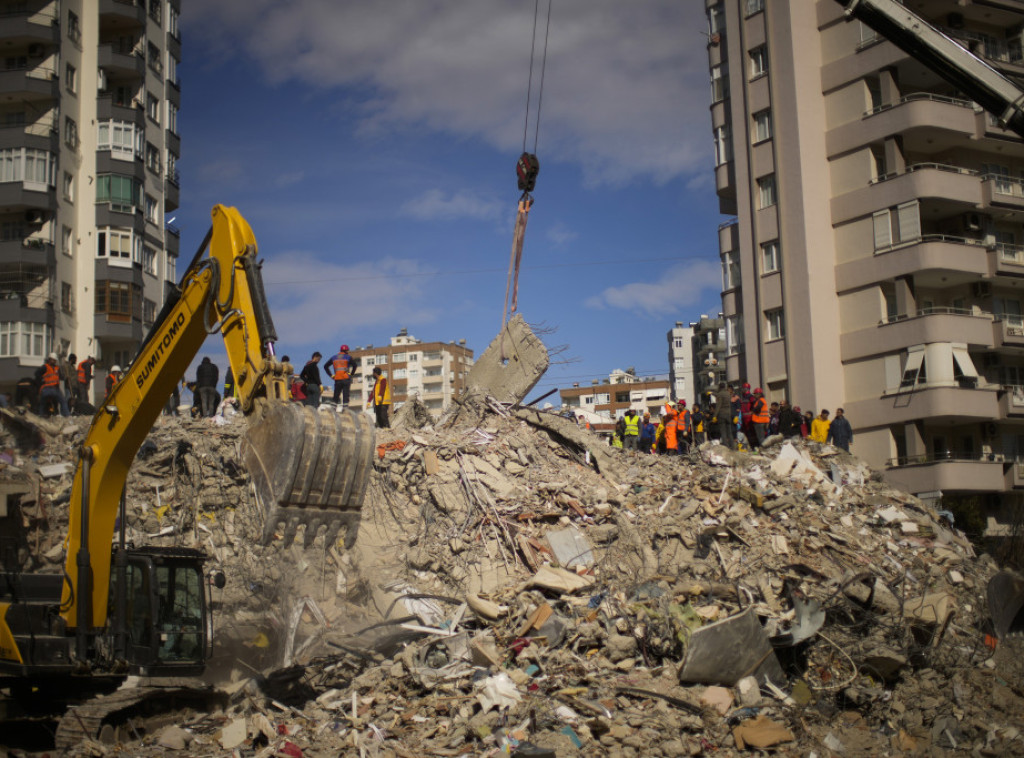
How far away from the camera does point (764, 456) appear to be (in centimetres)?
1848

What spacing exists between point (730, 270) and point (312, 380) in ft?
63.7

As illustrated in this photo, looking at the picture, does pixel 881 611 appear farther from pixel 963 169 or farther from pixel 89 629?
pixel 963 169

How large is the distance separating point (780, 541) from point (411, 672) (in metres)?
6.63

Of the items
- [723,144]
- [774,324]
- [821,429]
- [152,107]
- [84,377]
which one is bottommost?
[821,429]

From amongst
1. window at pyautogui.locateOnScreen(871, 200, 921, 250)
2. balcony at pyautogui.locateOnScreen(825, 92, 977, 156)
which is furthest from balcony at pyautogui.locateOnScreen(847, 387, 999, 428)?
balcony at pyautogui.locateOnScreen(825, 92, 977, 156)

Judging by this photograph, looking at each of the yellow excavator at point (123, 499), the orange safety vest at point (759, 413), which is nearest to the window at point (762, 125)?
the orange safety vest at point (759, 413)

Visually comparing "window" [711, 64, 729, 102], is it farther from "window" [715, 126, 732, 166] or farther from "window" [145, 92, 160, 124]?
"window" [145, 92, 160, 124]

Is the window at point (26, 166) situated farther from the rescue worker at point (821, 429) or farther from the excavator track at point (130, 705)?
the excavator track at point (130, 705)

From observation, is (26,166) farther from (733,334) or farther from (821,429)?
(821,429)

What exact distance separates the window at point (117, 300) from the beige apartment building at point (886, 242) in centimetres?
2299

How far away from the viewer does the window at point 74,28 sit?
3697cm

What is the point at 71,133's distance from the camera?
3725 centimetres

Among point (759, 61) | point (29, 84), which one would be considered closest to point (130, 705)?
point (759, 61)

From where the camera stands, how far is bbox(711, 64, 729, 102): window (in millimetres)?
35031
